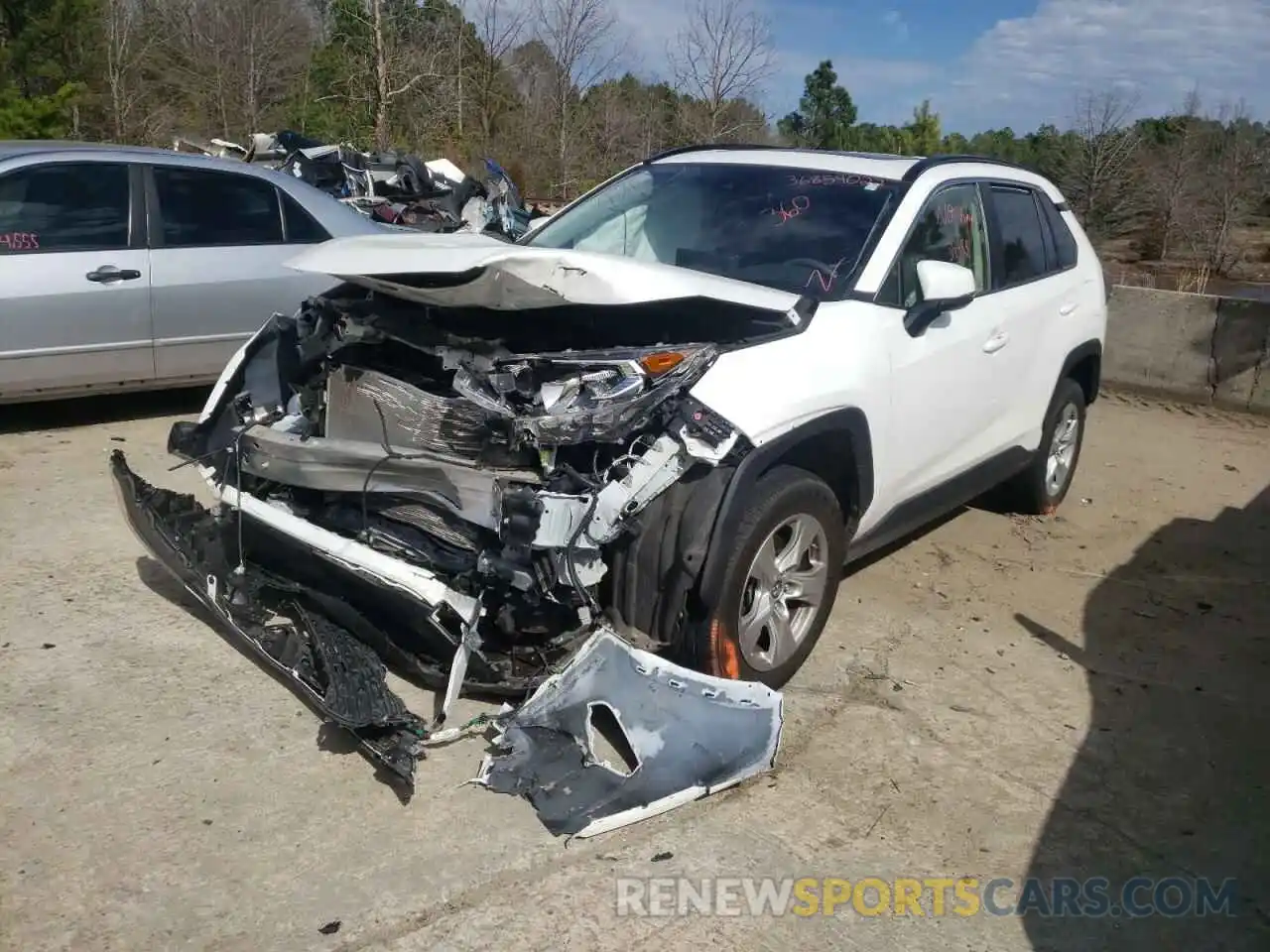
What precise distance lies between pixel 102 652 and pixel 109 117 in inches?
781

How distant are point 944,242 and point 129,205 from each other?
14.9 ft

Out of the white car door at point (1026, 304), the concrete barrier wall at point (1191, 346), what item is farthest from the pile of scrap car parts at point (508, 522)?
the concrete barrier wall at point (1191, 346)

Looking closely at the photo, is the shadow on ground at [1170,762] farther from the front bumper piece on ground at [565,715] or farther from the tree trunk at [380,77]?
the tree trunk at [380,77]

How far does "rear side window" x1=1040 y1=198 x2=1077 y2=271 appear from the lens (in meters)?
5.78

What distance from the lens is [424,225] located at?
A: 1082cm

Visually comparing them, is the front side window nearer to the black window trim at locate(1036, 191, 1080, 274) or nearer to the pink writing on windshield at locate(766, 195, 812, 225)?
the pink writing on windshield at locate(766, 195, 812, 225)

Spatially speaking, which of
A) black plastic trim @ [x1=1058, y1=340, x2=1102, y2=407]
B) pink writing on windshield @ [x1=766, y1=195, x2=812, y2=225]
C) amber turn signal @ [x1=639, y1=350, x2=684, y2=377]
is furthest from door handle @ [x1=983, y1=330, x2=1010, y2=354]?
amber turn signal @ [x1=639, y1=350, x2=684, y2=377]

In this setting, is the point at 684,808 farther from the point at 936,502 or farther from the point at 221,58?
the point at 221,58

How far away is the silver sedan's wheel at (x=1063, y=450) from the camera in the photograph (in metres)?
6.12

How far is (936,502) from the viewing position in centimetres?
474

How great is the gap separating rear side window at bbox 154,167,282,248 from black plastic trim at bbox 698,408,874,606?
4421 millimetres

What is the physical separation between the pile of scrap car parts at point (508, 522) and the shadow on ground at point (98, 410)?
318cm

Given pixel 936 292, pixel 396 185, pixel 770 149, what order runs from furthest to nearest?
pixel 396 185 < pixel 770 149 < pixel 936 292

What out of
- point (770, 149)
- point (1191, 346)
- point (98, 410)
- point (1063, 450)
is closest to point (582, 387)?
point (770, 149)
